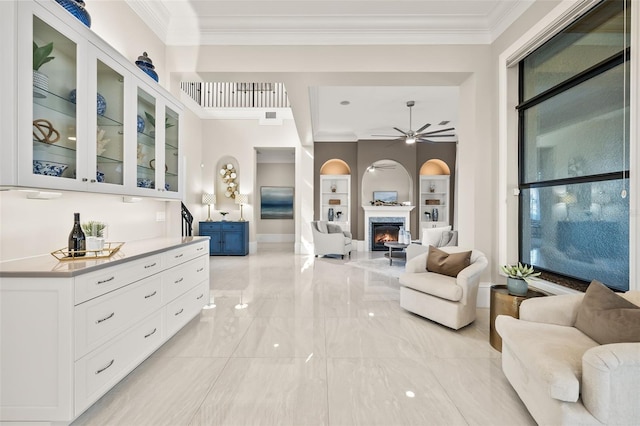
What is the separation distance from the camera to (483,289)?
11.5 ft

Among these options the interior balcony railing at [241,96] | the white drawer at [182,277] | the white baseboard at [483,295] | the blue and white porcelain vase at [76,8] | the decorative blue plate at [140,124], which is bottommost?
the white baseboard at [483,295]

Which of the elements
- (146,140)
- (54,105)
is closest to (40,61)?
(54,105)

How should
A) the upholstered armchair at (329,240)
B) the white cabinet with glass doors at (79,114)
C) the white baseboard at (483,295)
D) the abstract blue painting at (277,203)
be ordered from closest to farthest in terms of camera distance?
1. the white cabinet with glass doors at (79,114)
2. the white baseboard at (483,295)
3. the upholstered armchair at (329,240)
4. the abstract blue painting at (277,203)

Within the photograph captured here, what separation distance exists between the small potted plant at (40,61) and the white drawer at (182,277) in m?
1.53

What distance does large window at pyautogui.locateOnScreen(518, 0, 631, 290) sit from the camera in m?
2.10

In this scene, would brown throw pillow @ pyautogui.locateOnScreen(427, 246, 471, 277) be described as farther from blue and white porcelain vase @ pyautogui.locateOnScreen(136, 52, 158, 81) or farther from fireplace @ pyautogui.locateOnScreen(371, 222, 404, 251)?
fireplace @ pyautogui.locateOnScreen(371, 222, 404, 251)

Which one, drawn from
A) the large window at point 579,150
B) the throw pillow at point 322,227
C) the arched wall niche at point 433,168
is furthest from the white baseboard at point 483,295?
the arched wall niche at point 433,168

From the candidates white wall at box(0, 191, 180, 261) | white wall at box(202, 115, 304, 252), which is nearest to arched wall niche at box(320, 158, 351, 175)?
white wall at box(202, 115, 304, 252)

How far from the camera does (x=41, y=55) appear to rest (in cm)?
166

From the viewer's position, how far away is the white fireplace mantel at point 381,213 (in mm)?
8219

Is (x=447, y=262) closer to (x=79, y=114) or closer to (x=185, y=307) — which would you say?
(x=185, y=307)

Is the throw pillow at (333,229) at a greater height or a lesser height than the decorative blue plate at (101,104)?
lesser

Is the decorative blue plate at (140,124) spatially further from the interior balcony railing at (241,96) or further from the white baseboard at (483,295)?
the interior balcony railing at (241,96)

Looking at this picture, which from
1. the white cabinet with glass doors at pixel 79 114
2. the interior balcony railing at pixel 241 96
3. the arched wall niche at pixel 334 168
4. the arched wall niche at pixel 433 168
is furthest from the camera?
the arched wall niche at pixel 334 168
